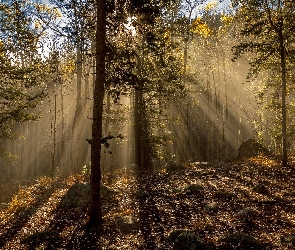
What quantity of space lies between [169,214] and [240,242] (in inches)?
120

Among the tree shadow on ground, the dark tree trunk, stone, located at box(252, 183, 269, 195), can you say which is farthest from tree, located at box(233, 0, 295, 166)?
the tree shadow on ground

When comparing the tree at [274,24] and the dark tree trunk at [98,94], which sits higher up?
the tree at [274,24]

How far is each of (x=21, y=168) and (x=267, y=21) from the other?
28.6 metres

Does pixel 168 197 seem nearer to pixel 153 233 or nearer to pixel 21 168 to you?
pixel 153 233

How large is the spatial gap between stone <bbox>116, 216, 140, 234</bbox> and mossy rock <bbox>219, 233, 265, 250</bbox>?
2.71 meters

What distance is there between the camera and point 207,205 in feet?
33.5

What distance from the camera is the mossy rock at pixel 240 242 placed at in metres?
7.09

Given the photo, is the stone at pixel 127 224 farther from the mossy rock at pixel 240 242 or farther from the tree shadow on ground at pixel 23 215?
the tree shadow on ground at pixel 23 215

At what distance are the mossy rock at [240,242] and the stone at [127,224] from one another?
271 cm

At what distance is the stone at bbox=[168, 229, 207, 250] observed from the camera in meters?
7.25

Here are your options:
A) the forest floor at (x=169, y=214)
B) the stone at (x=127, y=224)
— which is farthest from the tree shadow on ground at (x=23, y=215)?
the stone at (x=127, y=224)

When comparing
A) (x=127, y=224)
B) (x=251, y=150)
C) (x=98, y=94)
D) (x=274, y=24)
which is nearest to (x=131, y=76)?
(x=98, y=94)

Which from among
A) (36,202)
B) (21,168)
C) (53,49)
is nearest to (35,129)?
(21,168)

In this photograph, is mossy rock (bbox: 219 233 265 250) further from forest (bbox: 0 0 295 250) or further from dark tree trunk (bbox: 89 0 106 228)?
dark tree trunk (bbox: 89 0 106 228)
